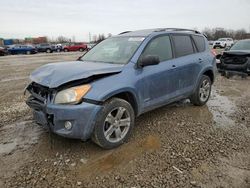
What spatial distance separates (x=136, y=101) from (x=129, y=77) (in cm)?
43

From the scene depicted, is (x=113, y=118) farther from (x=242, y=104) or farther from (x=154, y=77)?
(x=242, y=104)

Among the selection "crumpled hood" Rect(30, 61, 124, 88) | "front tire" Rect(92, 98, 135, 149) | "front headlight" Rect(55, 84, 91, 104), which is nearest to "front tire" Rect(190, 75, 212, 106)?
"front tire" Rect(92, 98, 135, 149)

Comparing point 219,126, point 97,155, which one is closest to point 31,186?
point 97,155

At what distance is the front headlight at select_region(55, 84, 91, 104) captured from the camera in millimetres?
3389

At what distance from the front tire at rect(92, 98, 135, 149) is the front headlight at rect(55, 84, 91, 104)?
365 mm

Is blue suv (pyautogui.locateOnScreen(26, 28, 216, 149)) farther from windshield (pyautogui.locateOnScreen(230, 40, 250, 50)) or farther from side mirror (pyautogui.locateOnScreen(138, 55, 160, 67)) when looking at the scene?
windshield (pyautogui.locateOnScreen(230, 40, 250, 50))

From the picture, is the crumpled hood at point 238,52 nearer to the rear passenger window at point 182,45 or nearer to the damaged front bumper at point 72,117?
the rear passenger window at point 182,45

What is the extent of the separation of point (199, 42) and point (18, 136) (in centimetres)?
441

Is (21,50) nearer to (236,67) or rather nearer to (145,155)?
(236,67)

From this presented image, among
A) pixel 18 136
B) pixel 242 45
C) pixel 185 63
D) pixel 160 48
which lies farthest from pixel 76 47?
pixel 18 136

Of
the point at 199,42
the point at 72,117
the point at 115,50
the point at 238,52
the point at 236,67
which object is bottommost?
the point at 236,67

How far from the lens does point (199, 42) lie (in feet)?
19.4

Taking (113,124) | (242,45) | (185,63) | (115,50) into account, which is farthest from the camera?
(242,45)

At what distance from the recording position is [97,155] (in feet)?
12.0
